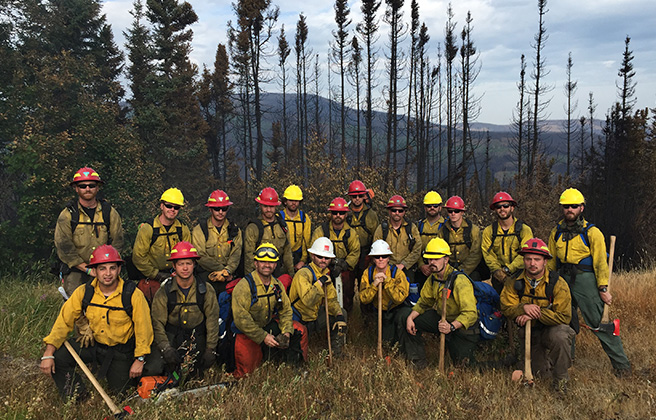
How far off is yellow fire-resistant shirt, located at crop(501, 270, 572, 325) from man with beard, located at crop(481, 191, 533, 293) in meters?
0.96

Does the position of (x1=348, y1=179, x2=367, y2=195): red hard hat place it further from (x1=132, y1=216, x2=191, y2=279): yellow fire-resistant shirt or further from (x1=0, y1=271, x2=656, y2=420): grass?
(x1=132, y1=216, x2=191, y2=279): yellow fire-resistant shirt

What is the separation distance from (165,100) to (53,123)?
10679 millimetres

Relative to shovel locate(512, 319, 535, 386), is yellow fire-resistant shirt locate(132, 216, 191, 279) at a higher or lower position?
higher

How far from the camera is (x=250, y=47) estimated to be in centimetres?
3556

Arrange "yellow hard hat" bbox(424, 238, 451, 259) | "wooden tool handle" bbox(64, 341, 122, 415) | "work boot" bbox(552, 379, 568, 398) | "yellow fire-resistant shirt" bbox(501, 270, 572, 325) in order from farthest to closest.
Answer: "yellow hard hat" bbox(424, 238, 451, 259)
"yellow fire-resistant shirt" bbox(501, 270, 572, 325)
"work boot" bbox(552, 379, 568, 398)
"wooden tool handle" bbox(64, 341, 122, 415)

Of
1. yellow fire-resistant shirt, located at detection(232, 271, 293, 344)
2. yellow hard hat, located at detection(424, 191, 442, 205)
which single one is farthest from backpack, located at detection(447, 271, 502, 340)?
yellow fire-resistant shirt, located at detection(232, 271, 293, 344)

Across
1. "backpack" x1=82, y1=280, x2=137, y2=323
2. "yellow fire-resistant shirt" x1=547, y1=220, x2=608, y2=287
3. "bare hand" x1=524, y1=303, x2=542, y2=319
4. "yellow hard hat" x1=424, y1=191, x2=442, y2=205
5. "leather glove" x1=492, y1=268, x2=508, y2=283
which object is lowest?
"bare hand" x1=524, y1=303, x2=542, y2=319

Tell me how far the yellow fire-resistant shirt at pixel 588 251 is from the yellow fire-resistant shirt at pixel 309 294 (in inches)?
137

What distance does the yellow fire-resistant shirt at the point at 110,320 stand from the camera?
4.89 metres

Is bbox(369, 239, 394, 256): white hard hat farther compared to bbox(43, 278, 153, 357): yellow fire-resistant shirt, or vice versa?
bbox(369, 239, 394, 256): white hard hat

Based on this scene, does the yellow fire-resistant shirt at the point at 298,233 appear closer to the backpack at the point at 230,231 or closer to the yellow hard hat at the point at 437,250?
the backpack at the point at 230,231

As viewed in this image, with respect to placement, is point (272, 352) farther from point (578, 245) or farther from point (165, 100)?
point (165, 100)

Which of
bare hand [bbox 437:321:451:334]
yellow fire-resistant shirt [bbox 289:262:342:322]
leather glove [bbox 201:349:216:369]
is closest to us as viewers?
leather glove [bbox 201:349:216:369]

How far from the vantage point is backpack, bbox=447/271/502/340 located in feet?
20.4
